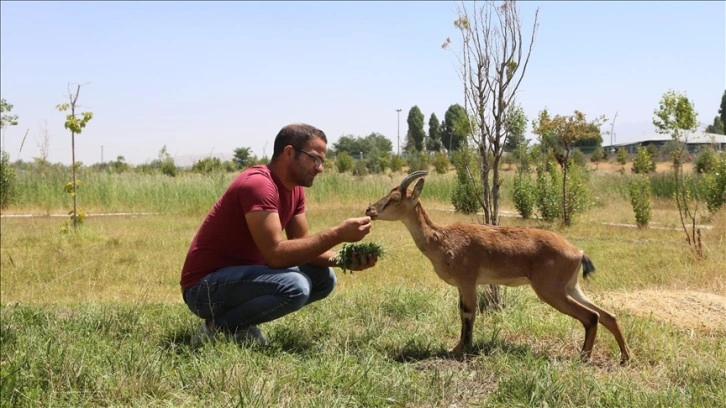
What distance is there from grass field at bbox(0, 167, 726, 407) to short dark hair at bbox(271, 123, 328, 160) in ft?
5.01

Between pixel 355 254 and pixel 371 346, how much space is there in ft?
2.37

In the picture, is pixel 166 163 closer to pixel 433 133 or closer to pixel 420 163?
pixel 420 163

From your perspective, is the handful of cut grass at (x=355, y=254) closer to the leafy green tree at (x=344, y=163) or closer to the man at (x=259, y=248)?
the man at (x=259, y=248)

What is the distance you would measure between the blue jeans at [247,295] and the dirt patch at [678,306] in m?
3.10

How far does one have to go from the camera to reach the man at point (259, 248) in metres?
4.68

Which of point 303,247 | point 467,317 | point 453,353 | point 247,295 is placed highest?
point 303,247

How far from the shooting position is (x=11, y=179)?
72.6ft

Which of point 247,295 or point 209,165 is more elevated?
point 209,165

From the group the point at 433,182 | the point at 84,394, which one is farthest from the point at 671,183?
the point at 84,394

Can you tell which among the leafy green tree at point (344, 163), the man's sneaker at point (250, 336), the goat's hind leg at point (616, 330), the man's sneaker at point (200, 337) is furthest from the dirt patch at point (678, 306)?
the leafy green tree at point (344, 163)

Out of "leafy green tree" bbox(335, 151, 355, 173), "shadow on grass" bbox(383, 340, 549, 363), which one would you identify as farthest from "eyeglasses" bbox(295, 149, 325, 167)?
"leafy green tree" bbox(335, 151, 355, 173)

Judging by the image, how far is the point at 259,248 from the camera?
475cm

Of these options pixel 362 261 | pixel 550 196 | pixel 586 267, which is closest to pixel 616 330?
pixel 586 267

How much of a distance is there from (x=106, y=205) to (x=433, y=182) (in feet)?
38.8
